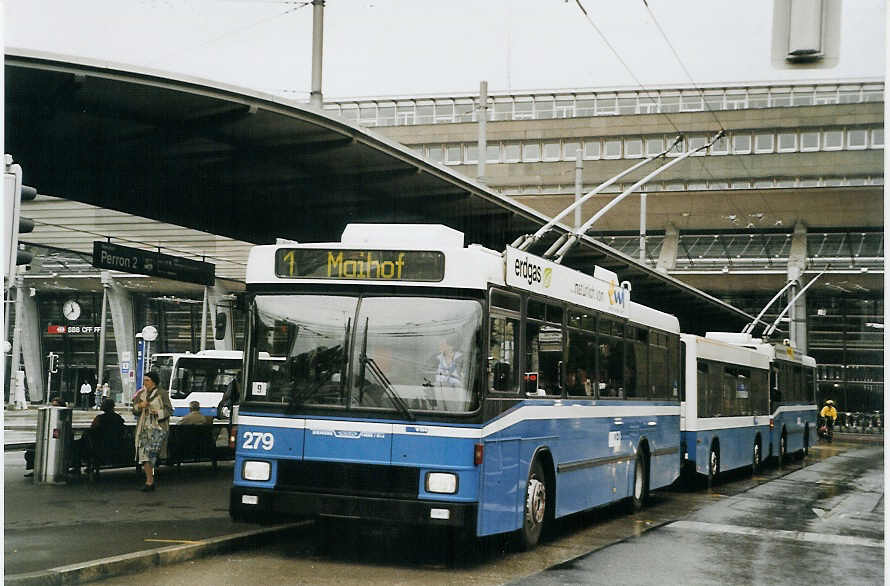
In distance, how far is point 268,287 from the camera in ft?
35.8

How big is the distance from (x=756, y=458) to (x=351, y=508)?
58.1 feet

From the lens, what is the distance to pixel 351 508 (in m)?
10.2

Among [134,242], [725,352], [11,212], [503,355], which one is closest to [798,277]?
[725,352]

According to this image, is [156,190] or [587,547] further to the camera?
[156,190]

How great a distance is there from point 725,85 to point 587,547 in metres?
56.8

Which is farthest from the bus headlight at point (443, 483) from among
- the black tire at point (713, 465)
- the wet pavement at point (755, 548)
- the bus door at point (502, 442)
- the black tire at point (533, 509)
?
the black tire at point (713, 465)

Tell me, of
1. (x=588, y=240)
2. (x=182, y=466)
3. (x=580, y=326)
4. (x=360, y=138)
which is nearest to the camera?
(x=580, y=326)

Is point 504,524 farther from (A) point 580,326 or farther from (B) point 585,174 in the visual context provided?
(B) point 585,174

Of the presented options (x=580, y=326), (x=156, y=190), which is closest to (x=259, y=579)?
(x=580, y=326)

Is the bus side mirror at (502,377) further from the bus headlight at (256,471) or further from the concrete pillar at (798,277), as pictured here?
the concrete pillar at (798,277)

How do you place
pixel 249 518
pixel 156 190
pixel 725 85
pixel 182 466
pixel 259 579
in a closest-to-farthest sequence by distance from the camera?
1. pixel 259 579
2. pixel 249 518
3. pixel 156 190
4. pixel 182 466
5. pixel 725 85

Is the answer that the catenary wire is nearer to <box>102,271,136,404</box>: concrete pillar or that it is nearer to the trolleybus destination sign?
the trolleybus destination sign

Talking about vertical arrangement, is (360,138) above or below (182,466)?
above

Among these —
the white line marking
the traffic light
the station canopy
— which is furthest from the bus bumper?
the white line marking
